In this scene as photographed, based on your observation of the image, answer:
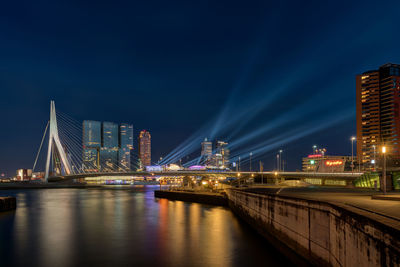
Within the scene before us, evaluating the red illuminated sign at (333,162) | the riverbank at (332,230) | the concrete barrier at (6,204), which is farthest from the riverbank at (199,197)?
the red illuminated sign at (333,162)

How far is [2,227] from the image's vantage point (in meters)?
30.8

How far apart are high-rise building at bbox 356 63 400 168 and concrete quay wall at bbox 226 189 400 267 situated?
153 meters

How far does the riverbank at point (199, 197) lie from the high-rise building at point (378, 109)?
121 m

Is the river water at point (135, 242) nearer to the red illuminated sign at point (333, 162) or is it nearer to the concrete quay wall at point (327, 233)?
the concrete quay wall at point (327, 233)

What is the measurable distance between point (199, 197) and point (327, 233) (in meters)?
41.5

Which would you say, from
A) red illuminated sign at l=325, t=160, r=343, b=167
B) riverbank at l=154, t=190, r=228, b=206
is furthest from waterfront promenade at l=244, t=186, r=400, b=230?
red illuminated sign at l=325, t=160, r=343, b=167

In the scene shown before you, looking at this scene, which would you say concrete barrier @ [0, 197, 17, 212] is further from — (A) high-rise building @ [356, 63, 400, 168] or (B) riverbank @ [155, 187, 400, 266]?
(A) high-rise building @ [356, 63, 400, 168]

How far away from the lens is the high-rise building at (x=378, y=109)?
157m

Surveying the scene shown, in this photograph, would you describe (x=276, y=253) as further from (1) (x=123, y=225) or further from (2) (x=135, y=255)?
(1) (x=123, y=225)

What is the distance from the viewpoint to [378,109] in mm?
163750

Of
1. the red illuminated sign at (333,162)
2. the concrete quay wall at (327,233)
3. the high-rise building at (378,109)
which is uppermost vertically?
the high-rise building at (378,109)

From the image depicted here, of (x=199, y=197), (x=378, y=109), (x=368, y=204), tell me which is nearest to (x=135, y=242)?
(x=368, y=204)

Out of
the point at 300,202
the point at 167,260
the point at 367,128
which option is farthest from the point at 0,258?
the point at 367,128

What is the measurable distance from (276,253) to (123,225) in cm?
1848
